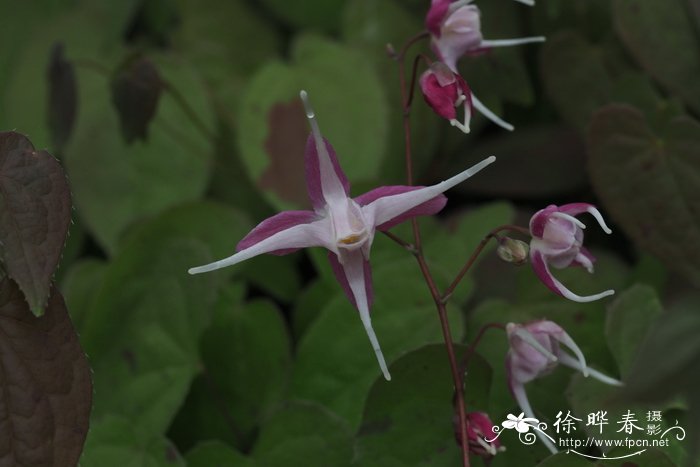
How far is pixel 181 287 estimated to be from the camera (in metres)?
0.64

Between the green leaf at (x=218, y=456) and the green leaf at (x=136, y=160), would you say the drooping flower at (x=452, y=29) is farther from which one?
the green leaf at (x=136, y=160)

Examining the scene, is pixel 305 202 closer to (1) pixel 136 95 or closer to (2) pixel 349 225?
(1) pixel 136 95

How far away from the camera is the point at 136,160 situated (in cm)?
84

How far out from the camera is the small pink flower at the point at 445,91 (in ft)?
1.45

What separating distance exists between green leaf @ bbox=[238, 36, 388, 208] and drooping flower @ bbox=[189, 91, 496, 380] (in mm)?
329

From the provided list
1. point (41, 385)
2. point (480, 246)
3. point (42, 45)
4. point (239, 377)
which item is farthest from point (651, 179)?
point (42, 45)

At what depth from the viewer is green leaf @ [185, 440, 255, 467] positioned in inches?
20.9

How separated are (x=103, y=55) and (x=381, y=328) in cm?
52

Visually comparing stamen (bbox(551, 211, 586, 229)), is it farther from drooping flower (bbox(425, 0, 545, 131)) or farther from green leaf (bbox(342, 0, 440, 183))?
green leaf (bbox(342, 0, 440, 183))

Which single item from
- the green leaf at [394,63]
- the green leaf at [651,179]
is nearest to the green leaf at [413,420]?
the green leaf at [651,179]

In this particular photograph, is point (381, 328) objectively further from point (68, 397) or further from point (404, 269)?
point (68, 397)

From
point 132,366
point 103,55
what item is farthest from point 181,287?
point 103,55

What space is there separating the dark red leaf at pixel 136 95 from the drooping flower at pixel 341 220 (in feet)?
1.13

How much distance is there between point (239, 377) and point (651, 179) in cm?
34
